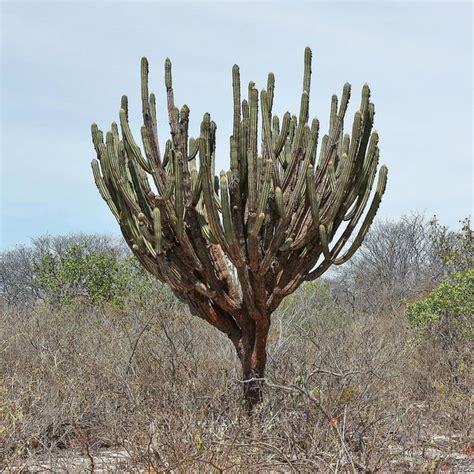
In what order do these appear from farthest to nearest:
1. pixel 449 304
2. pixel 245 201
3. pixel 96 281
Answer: pixel 96 281 < pixel 449 304 < pixel 245 201

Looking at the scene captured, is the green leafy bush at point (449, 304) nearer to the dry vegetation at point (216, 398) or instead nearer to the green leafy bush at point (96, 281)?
the dry vegetation at point (216, 398)

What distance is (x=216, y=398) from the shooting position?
24.3 feet

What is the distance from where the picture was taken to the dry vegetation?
572cm

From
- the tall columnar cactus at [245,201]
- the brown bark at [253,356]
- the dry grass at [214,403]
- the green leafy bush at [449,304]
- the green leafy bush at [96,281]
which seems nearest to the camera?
the dry grass at [214,403]

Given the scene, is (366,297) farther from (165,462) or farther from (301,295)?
(165,462)

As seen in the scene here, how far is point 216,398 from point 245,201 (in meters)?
1.88

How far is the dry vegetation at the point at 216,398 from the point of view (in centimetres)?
572

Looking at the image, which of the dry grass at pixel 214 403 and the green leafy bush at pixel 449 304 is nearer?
the dry grass at pixel 214 403

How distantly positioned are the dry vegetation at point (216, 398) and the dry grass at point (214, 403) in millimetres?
24

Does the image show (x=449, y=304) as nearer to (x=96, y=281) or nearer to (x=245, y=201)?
(x=245, y=201)

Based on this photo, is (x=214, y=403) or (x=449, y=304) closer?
(x=214, y=403)

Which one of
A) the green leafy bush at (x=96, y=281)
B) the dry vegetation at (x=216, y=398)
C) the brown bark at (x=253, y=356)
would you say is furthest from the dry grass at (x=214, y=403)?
the green leafy bush at (x=96, y=281)

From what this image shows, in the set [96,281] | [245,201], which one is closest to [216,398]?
[245,201]

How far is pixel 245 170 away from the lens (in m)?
6.90
